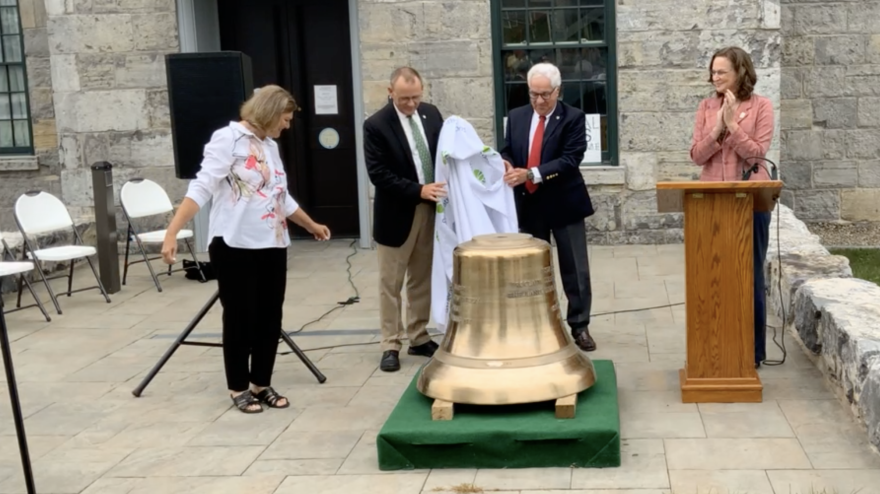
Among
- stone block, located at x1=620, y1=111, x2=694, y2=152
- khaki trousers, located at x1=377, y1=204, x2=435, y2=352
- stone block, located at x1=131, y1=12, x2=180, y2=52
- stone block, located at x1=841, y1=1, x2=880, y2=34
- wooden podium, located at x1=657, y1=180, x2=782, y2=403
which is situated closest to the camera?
wooden podium, located at x1=657, y1=180, x2=782, y2=403

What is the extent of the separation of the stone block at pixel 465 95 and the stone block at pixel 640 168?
1.33 m

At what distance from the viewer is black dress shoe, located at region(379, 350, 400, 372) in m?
5.96

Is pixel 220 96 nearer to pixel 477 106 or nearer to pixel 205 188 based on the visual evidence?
pixel 205 188

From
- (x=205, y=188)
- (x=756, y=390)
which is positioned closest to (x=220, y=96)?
(x=205, y=188)

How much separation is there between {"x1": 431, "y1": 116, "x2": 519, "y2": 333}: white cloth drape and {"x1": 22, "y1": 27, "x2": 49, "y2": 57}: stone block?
22.9 feet

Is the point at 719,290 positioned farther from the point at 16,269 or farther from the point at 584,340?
the point at 16,269

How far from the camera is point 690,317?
504 cm

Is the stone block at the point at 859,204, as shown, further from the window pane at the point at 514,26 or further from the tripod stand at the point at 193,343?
the tripod stand at the point at 193,343

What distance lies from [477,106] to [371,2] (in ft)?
4.47

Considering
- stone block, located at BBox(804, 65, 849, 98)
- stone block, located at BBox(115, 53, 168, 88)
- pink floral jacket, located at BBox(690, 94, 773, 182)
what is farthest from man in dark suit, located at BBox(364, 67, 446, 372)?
stone block, located at BBox(804, 65, 849, 98)

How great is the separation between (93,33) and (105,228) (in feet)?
8.33

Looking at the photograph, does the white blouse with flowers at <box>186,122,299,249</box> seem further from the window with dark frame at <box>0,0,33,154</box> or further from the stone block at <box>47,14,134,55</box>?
the window with dark frame at <box>0,0,33,154</box>

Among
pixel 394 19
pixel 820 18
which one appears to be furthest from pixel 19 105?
pixel 820 18

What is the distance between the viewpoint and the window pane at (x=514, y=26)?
9.92 metres
